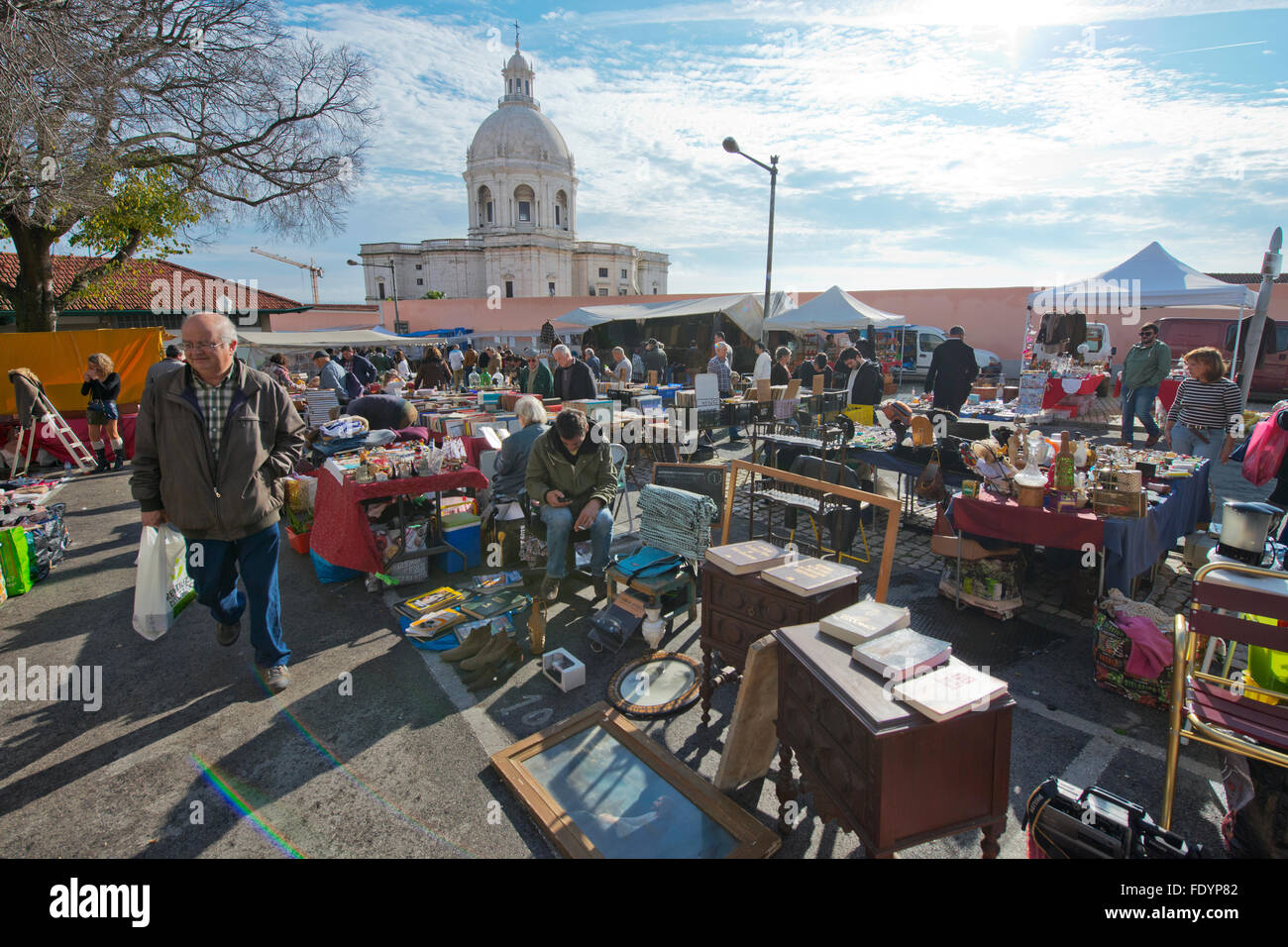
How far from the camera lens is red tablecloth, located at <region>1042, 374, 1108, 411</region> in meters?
13.1

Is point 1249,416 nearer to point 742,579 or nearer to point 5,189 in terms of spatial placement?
point 742,579

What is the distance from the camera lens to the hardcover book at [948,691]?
72.8 inches

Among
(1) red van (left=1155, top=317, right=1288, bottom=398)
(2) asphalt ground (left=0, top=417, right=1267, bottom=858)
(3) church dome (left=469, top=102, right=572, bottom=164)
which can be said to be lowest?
(2) asphalt ground (left=0, top=417, right=1267, bottom=858)

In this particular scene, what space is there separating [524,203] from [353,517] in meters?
70.8

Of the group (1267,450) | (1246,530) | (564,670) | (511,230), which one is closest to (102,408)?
(564,670)

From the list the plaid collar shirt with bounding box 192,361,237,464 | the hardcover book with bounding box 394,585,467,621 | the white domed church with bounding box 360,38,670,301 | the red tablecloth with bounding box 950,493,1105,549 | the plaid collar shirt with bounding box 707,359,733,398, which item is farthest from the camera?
Result: the white domed church with bounding box 360,38,670,301

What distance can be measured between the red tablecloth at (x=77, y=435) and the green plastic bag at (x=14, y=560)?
5188 mm

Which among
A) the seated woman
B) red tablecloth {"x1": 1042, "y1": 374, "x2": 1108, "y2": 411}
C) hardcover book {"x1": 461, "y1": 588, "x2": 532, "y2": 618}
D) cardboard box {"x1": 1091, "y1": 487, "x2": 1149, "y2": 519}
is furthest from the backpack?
red tablecloth {"x1": 1042, "y1": 374, "x2": 1108, "y2": 411}

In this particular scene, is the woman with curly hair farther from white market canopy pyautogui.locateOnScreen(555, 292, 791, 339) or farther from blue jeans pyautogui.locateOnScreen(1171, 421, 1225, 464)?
blue jeans pyautogui.locateOnScreen(1171, 421, 1225, 464)

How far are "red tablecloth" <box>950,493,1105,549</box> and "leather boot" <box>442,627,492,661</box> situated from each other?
139 inches

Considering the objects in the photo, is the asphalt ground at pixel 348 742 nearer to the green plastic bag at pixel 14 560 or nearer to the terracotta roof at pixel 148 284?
the green plastic bag at pixel 14 560

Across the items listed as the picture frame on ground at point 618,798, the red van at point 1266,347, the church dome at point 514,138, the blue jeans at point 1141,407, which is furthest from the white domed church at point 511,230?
the picture frame on ground at point 618,798

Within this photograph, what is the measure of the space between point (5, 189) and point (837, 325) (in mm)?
14527

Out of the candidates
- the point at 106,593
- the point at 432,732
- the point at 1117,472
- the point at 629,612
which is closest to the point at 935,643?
the point at 629,612
